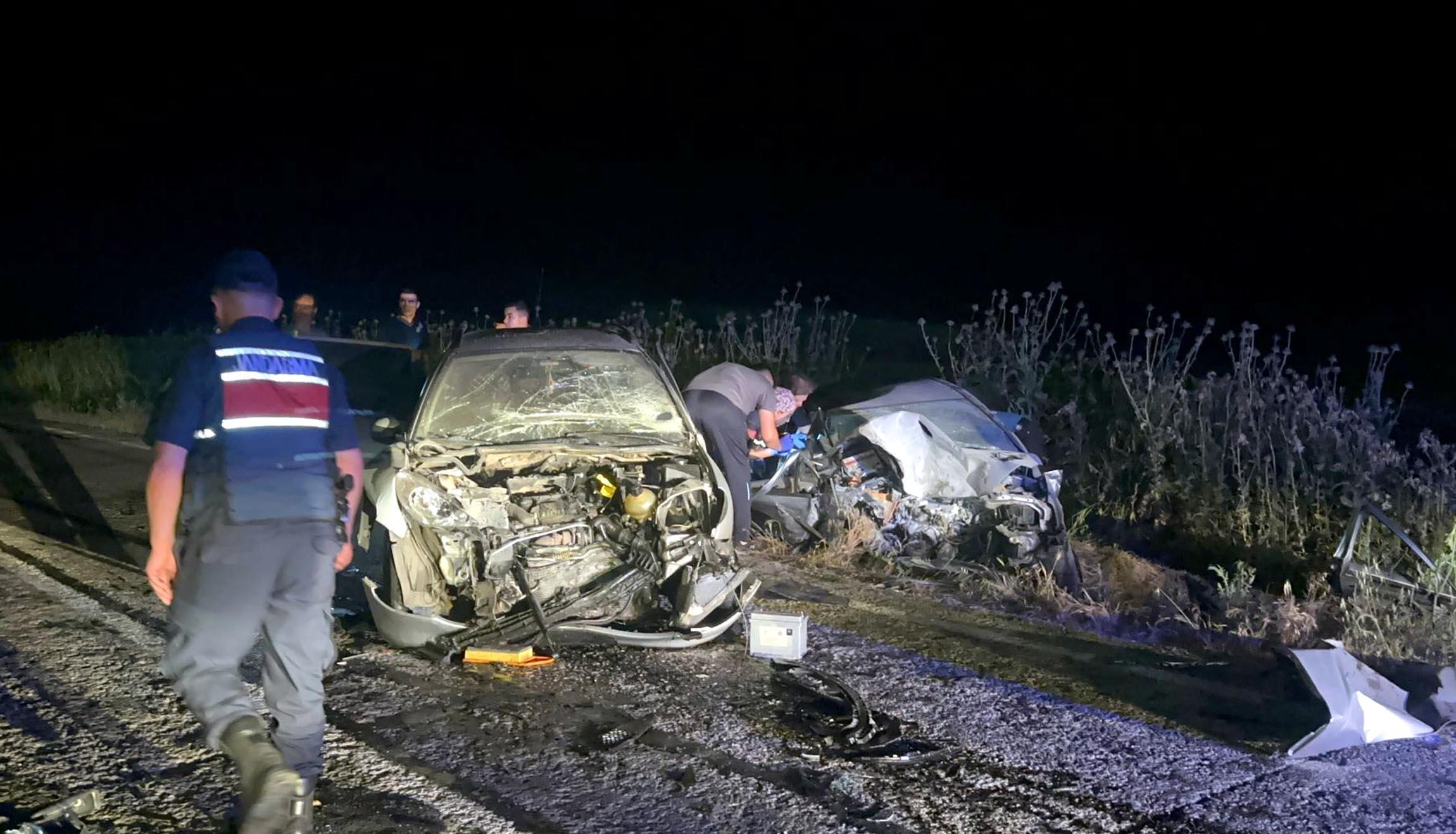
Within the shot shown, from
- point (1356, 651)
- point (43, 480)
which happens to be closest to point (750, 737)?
point (1356, 651)

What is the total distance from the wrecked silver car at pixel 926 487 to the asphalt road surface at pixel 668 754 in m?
1.48

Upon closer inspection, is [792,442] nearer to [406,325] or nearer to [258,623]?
[406,325]

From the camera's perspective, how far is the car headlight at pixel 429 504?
5.70 meters

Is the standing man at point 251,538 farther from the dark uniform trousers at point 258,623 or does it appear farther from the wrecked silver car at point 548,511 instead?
the wrecked silver car at point 548,511

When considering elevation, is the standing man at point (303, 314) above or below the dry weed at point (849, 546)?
above

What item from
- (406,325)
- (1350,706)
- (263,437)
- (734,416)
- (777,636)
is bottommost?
(777,636)

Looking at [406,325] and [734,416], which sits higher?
[406,325]

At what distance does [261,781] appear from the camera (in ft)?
11.3

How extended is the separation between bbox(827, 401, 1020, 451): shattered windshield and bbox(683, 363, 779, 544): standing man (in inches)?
18.8

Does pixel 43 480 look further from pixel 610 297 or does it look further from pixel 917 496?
pixel 610 297

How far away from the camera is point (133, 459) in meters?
11.8

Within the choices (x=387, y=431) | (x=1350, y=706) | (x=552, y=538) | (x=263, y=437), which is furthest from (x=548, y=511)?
(x=1350, y=706)

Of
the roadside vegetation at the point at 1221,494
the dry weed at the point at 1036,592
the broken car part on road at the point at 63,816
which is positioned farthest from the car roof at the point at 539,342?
the broken car part on road at the point at 63,816

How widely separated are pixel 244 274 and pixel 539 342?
3.09m
